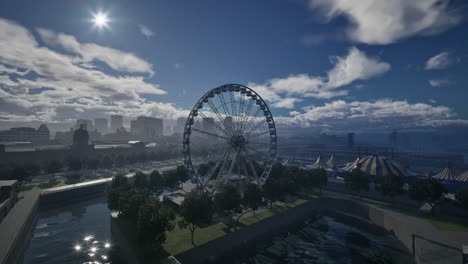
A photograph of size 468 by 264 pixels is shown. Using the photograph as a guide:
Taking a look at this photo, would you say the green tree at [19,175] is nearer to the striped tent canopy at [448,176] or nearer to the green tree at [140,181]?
the green tree at [140,181]

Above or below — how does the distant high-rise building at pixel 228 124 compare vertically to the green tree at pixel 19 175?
above

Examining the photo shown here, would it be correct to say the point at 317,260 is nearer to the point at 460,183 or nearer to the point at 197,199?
the point at 197,199

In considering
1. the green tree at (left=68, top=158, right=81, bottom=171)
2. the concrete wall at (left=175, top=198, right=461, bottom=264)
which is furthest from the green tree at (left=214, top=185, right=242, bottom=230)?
the green tree at (left=68, top=158, right=81, bottom=171)

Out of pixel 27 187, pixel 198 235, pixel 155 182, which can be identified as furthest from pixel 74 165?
pixel 198 235

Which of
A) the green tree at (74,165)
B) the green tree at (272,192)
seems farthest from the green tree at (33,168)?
the green tree at (272,192)

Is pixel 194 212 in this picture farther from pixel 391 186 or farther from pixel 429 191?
pixel 429 191
